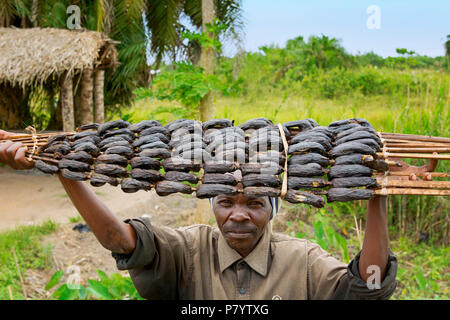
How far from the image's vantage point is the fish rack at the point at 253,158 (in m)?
1.07

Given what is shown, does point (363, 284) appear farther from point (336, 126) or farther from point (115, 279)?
point (115, 279)

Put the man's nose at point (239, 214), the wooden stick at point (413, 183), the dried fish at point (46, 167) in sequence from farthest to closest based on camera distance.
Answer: the man's nose at point (239, 214), the dried fish at point (46, 167), the wooden stick at point (413, 183)

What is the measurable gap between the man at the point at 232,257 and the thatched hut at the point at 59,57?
16.7 feet

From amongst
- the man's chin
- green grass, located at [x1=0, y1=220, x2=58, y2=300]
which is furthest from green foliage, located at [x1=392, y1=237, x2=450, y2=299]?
green grass, located at [x1=0, y1=220, x2=58, y2=300]

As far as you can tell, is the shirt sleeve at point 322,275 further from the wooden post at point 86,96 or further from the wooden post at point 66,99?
the wooden post at point 86,96

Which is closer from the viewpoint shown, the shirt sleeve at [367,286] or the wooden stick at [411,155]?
the wooden stick at [411,155]

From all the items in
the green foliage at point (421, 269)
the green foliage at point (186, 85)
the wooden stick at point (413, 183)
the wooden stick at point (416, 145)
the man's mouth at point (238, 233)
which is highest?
the green foliage at point (186, 85)

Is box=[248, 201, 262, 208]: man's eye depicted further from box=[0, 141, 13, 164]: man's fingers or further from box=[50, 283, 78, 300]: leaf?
box=[50, 283, 78, 300]: leaf

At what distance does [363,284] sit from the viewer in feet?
4.11

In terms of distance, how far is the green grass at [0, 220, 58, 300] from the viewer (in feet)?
11.5

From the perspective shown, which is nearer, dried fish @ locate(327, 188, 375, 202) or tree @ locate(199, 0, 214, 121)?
dried fish @ locate(327, 188, 375, 202)

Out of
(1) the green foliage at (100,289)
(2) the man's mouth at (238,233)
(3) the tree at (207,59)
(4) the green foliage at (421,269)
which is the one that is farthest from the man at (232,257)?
(3) the tree at (207,59)

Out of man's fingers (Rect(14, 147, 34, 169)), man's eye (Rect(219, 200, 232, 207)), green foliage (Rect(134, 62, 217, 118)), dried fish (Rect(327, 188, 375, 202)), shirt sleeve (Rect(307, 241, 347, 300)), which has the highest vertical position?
green foliage (Rect(134, 62, 217, 118))
